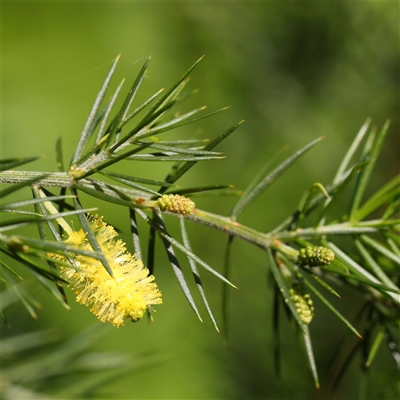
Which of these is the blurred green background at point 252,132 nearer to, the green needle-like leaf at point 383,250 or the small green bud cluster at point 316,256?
the green needle-like leaf at point 383,250

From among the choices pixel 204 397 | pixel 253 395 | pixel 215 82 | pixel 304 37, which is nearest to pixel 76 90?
pixel 215 82

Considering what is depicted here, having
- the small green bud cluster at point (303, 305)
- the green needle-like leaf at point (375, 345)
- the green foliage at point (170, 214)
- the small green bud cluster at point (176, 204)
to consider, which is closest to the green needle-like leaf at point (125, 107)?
the green foliage at point (170, 214)

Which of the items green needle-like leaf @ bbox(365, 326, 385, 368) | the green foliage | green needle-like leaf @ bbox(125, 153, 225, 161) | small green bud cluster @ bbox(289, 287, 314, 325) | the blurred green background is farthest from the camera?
the blurred green background

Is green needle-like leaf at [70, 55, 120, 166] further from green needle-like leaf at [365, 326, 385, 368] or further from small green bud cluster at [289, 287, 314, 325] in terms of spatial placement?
green needle-like leaf at [365, 326, 385, 368]

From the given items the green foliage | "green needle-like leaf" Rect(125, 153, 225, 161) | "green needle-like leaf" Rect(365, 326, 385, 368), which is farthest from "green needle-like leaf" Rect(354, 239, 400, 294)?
"green needle-like leaf" Rect(125, 153, 225, 161)

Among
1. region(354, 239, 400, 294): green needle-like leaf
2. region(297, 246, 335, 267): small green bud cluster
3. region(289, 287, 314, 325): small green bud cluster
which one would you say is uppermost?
region(297, 246, 335, 267): small green bud cluster

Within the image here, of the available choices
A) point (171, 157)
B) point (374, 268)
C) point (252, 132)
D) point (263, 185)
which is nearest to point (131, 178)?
point (171, 157)

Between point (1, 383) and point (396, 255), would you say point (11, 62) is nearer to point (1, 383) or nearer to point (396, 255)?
point (1, 383)
